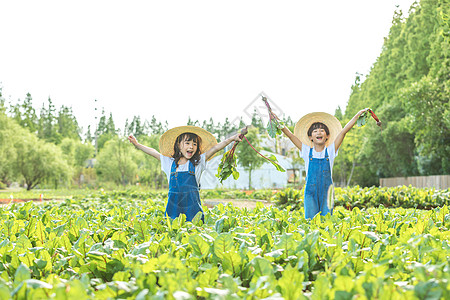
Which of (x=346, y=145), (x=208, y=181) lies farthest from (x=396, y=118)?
(x=208, y=181)

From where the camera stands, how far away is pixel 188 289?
Result: 148 cm

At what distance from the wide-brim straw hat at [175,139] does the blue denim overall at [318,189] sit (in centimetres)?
137

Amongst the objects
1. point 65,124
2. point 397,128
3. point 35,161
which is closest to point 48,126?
point 65,124

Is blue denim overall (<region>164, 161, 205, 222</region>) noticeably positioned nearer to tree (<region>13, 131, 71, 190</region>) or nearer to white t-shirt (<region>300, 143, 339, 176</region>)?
white t-shirt (<region>300, 143, 339, 176</region>)

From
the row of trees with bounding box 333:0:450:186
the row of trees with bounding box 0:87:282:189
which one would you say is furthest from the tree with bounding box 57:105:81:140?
the row of trees with bounding box 333:0:450:186

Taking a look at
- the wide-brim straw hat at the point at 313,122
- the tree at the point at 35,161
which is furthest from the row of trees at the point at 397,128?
the wide-brim straw hat at the point at 313,122

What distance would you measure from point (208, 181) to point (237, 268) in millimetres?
37983

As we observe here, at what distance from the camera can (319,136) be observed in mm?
5145

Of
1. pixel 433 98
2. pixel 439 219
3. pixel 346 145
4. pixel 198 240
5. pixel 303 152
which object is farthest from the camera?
pixel 346 145

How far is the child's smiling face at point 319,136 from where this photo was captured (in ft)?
16.9

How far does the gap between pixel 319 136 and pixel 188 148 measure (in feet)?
5.91

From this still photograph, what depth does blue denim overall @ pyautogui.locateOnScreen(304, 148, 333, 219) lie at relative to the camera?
4910 mm

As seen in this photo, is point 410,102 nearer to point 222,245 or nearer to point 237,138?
point 237,138

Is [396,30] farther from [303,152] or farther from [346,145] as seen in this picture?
[303,152]
